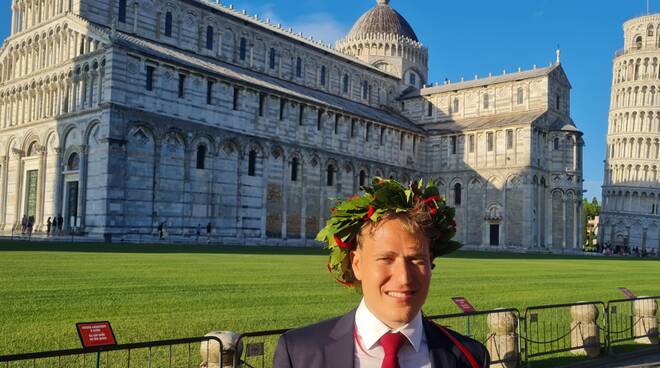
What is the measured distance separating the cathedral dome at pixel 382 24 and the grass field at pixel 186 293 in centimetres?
5086

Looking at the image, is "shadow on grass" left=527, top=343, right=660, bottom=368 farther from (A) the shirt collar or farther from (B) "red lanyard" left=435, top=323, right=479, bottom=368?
(A) the shirt collar

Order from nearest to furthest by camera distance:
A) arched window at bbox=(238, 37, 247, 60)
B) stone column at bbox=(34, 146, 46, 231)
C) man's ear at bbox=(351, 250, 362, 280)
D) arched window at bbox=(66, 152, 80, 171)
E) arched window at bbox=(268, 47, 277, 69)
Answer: man's ear at bbox=(351, 250, 362, 280) → arched window at bbox=(66, 152, 80, 171) → stone column at bbox=(34, 146, 46, 231) → arched window at bbox=(238, 37, 247, 60) → arched window at bbox=(268, 47, 277, 69)

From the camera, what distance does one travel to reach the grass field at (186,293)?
943cm

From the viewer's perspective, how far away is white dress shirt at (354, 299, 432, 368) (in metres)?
2.85

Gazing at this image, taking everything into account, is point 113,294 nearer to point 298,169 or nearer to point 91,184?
point 91,184

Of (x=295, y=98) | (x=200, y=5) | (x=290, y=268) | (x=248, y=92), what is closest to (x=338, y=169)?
(x=295, y=98)

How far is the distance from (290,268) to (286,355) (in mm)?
17255

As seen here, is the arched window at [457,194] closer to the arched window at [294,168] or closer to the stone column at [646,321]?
the arched window at [294,168]

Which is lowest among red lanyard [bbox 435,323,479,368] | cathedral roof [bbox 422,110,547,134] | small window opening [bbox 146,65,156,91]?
red lanyard [bbox 435,323,479,368]

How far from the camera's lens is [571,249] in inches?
2222

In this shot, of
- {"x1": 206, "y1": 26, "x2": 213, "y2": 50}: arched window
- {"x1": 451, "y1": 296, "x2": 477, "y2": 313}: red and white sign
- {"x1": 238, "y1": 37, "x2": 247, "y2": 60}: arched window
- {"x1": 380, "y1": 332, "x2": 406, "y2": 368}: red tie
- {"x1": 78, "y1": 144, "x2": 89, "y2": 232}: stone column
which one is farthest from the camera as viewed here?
{"x1": 238, "y1": 37, "x2": 247, "y2": 60}: arched window

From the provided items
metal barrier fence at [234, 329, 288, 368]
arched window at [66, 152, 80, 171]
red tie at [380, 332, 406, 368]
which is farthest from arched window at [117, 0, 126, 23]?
red tie at [380, 332, 406, 368]

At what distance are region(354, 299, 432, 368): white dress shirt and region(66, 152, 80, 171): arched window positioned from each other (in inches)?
1495

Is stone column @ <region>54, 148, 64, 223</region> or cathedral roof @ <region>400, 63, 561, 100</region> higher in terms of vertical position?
cathedral roof @ <region>400, 63, 561, 100</region>
